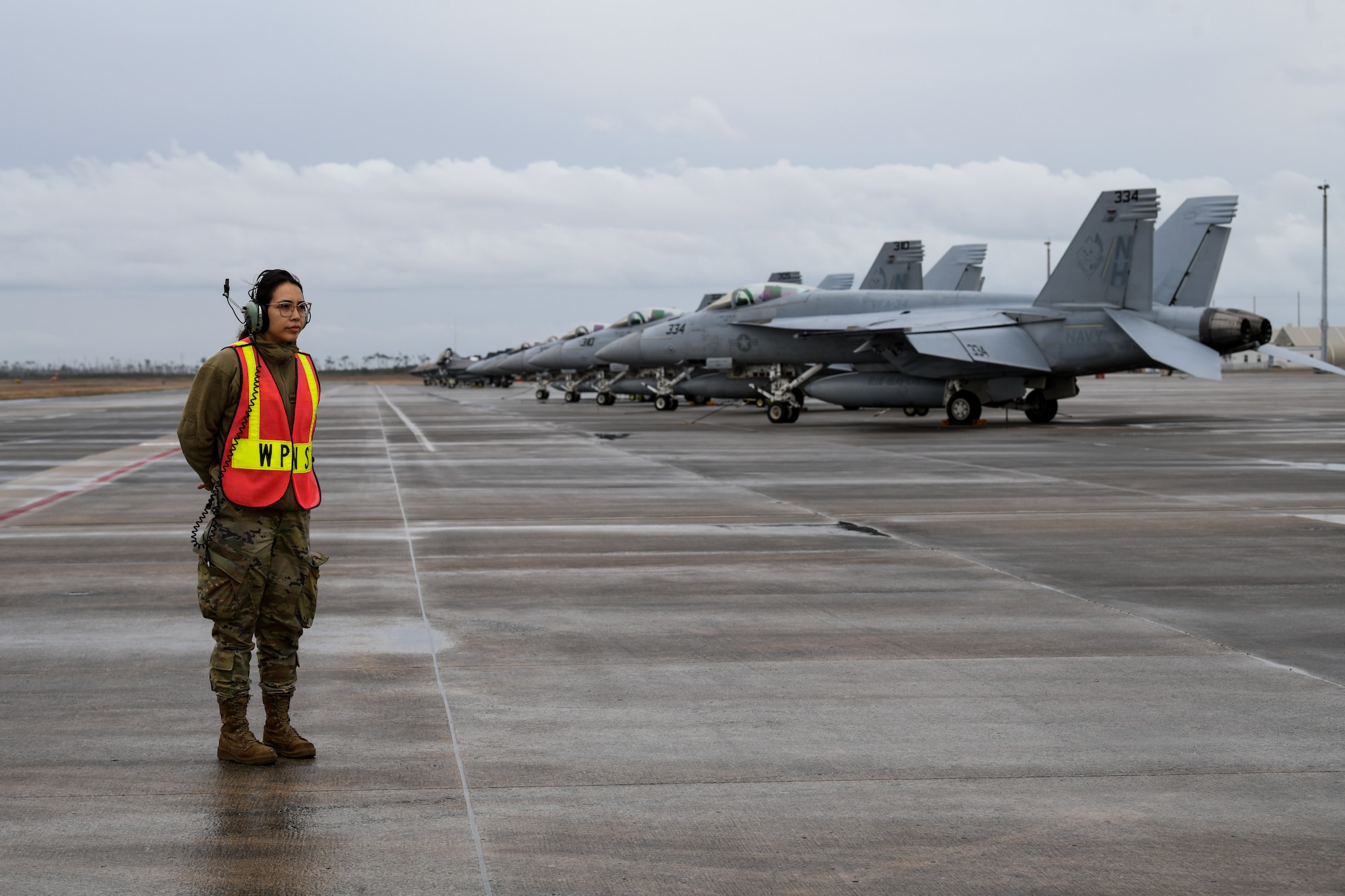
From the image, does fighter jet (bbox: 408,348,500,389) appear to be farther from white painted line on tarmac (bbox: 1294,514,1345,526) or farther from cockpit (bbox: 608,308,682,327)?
white painted line on tarmac (bbox: 1294,514,1345,526)

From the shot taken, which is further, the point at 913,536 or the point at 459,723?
the point at 913,536

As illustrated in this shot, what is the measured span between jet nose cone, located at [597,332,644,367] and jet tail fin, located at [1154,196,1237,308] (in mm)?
13466

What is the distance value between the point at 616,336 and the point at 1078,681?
138 feet

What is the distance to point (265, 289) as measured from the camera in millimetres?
5234

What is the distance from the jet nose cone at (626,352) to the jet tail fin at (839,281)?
27.0 ft

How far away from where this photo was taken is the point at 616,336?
47.8m

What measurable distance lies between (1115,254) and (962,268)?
13.2 m

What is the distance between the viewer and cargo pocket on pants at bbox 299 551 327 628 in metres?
5.28

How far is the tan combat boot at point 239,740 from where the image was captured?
16.3 feet

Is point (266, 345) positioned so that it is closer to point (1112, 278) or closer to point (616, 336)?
point (1112, 278)

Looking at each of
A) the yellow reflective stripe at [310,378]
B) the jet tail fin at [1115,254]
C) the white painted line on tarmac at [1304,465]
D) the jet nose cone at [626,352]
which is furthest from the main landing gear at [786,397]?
the yellow reflective stripe at [310,378]

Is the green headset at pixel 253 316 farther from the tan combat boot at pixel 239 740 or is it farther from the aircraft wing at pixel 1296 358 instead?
the aircraft wing at pixel 1296 358

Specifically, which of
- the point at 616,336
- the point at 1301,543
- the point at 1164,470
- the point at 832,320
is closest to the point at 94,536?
the point at 1301,543

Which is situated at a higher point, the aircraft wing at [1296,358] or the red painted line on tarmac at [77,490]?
the aircraft wing at [1296,358]
